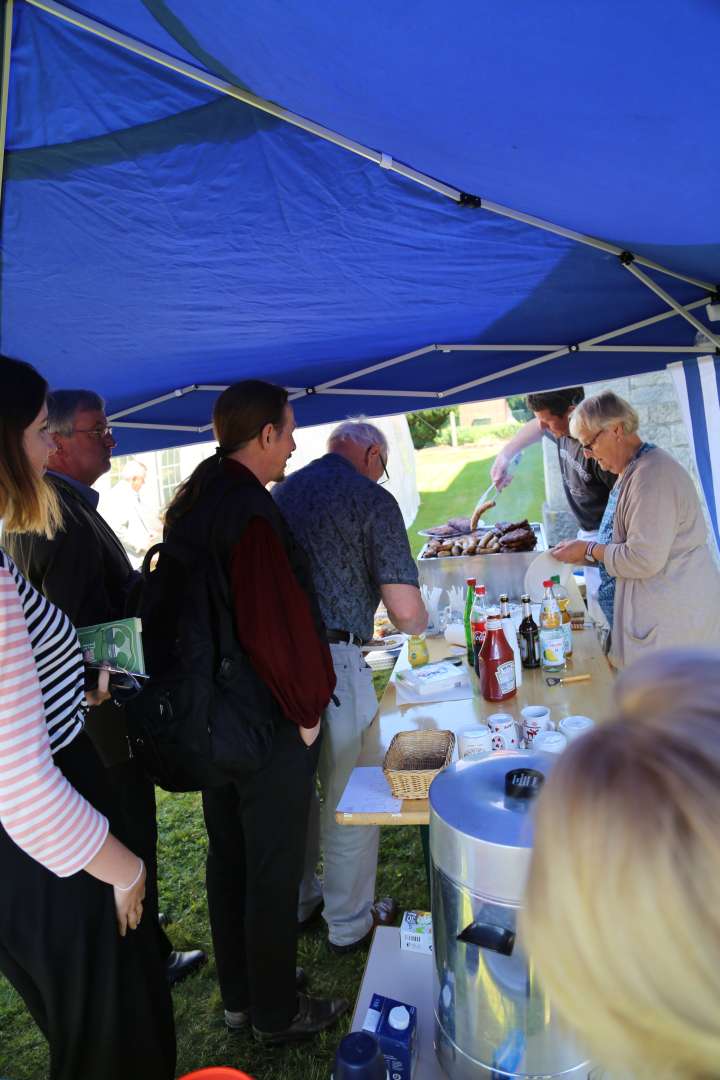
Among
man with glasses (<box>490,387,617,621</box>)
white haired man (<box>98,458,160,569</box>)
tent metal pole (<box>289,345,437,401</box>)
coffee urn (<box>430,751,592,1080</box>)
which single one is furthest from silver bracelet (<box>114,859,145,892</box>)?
white haired man (<box>98,458,160,569</box>)

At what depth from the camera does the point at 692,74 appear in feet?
3.73

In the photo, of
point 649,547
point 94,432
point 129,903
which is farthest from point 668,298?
point 129,903

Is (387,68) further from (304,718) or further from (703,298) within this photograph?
(703,298)

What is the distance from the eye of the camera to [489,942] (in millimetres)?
889

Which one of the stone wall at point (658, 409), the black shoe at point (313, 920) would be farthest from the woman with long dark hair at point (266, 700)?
the stone wall at point (658, 409)

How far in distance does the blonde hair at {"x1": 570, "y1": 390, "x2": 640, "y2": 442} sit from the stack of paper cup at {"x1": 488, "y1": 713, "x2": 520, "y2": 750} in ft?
4.95

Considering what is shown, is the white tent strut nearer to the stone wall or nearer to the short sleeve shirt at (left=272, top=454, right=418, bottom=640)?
the short sleeve shirt at (left=272, top=454, right=418, bottom=640)

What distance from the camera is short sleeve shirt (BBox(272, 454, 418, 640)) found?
2396 mm

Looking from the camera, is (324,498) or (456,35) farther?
(324,498)

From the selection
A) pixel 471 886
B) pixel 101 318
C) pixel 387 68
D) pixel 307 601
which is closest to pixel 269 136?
pixel 387 68

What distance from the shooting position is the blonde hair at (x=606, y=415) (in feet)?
9.14

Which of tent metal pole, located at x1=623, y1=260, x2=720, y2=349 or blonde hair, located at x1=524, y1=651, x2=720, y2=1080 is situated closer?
blonde hair, located at x1=524, y1=651, x2=720, y2=1080

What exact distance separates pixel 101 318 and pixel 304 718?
1982 millimetres

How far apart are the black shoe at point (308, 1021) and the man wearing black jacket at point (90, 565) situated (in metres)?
0.46
